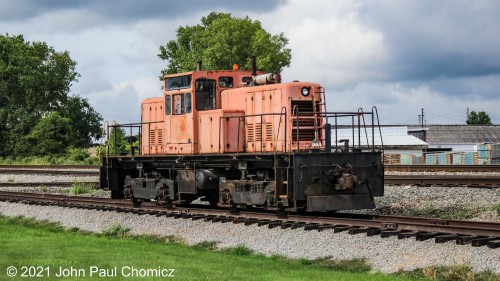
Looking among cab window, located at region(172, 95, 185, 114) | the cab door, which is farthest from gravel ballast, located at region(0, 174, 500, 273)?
cab window, located at region(172, 95, 185, 114)

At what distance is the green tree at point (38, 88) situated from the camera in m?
68.1

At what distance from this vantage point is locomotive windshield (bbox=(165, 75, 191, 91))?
17.7 meters

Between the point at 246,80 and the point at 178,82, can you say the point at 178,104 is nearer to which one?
the point at 178,82

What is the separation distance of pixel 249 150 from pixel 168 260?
601cm

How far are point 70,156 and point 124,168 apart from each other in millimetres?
36774

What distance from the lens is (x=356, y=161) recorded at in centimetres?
1552

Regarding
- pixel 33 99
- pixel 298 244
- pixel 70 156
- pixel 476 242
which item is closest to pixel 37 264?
pixel 298 244

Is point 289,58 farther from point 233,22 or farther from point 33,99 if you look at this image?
point 33,99

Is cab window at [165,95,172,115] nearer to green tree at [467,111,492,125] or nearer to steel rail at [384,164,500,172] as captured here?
steel rail at [384,164,500,172]

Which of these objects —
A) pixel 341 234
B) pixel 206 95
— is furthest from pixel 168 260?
pixel 206 95

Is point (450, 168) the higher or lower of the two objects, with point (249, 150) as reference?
lower

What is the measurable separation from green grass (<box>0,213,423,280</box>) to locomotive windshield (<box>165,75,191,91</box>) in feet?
14.1

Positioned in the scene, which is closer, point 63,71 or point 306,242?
point 306,242

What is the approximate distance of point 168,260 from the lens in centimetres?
1124
